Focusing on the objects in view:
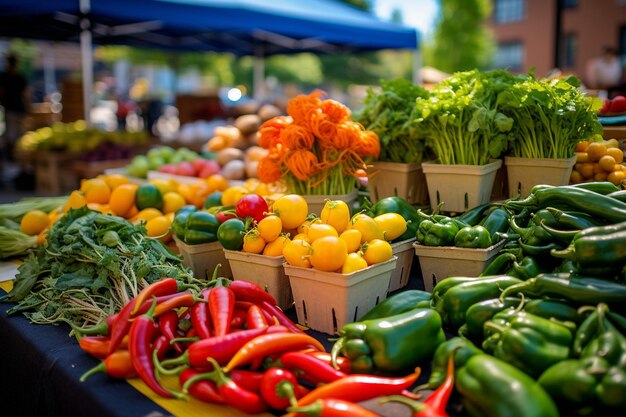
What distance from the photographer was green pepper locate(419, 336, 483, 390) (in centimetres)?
159

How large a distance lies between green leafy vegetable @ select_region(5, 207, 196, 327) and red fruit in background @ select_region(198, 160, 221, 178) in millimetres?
1978

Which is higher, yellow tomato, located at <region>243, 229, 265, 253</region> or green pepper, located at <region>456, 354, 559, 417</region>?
yellow tomato, located at <region>243, 229, 265, 253</region>

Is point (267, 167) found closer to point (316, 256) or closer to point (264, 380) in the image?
point (316, 256)

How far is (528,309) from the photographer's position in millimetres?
1719

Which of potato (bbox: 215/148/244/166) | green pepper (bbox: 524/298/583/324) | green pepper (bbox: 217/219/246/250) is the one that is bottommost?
green pepper (bbox: 524/298/583/324)

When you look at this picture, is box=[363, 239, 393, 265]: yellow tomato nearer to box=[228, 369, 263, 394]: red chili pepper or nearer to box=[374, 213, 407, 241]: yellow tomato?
box=[374, 213, 407, 241]: yellow tomato

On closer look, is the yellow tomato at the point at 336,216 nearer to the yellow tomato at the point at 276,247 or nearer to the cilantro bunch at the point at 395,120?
the yellow tomato at the point at 276,247

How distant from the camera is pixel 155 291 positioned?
2.00 m

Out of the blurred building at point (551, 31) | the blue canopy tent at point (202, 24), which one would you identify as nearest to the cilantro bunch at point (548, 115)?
the blue canopy tent at point (202, 24)

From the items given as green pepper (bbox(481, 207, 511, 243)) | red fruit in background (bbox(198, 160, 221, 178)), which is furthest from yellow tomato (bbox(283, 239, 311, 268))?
red fruit in background (bbox(198, 160, 221, 178))

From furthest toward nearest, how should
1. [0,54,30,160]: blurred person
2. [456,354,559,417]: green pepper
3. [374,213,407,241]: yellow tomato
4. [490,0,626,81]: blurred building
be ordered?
[490,0,626,81]: blurred building < [0,54,30,160]: blurred person < [374,213,407,241]: yellow tomato < [456,354,559,417]: green pepper

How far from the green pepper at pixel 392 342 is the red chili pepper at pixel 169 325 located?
1.92ft

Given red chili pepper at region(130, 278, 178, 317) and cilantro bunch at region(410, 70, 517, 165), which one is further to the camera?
cilantro bunch at region(410, 70, 517, 165)

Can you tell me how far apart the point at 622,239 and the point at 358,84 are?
113 ft
